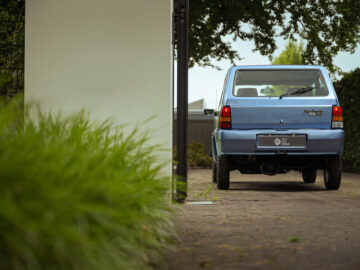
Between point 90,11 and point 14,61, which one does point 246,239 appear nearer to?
point 90,11

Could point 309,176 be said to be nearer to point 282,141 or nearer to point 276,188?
point 276,188

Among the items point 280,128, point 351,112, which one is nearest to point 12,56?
point 280,128

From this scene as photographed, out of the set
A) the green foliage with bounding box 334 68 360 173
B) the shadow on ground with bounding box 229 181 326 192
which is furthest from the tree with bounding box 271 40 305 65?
the shadow on ground with bounding box 229 181 326 192

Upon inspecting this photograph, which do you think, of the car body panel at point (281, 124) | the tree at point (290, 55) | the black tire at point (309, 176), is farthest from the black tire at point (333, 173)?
the tree at point (290, 55)

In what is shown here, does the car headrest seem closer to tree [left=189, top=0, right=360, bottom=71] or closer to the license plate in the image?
the license plate

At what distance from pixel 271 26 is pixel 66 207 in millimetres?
14030

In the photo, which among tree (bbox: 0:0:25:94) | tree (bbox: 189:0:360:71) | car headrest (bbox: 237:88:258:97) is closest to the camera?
tree (bbox: 0:0:25:94)

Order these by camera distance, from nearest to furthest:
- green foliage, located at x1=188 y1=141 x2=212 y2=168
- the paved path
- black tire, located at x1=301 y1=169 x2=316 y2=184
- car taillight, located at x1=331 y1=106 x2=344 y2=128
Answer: the paved path → car taillight, located at x1=331 y1=106 x2=344 y2=128 → black tire, located at x1=301 y1=169 x2=316 y2=184 → green foliage, located at x1=188 y1=141 x2=212 y2=168

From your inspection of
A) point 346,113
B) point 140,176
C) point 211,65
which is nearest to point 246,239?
point 140,176

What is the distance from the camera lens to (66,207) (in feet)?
6.95

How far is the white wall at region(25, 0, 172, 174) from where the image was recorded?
17.2ft

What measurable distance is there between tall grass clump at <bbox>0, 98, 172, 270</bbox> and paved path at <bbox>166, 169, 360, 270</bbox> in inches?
16.2

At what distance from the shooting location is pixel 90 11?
17.4 feet

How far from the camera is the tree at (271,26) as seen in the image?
1472cm
